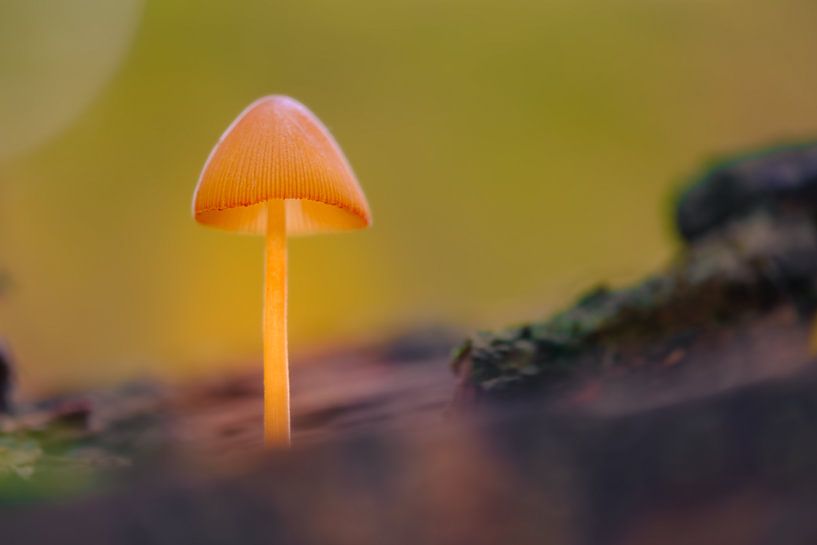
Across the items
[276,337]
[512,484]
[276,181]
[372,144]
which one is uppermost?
[372,144]

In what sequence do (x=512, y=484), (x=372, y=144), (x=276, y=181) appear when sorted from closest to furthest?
(x=512, y=484) < (x=276, y=181) < (x=372, y=144)

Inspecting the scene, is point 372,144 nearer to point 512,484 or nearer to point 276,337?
point 276,337

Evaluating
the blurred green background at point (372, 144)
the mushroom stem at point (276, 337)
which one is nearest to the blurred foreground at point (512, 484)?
the mushroom stem at point (276, 337)

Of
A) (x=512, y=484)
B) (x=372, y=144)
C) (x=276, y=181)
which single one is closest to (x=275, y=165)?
(x=276, y=181)

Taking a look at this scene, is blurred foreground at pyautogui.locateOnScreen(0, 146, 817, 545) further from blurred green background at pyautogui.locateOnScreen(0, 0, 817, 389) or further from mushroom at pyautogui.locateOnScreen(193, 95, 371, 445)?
blurred green background at pyautogui.locateOnScreen(0, 0, 817, 389)

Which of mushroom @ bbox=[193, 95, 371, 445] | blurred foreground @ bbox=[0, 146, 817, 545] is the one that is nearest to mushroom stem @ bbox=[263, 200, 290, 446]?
mushroom @ bbox=[193, 95, 371, 445]

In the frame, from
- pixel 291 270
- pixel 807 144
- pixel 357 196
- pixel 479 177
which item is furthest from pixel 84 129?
pixel 807 144
